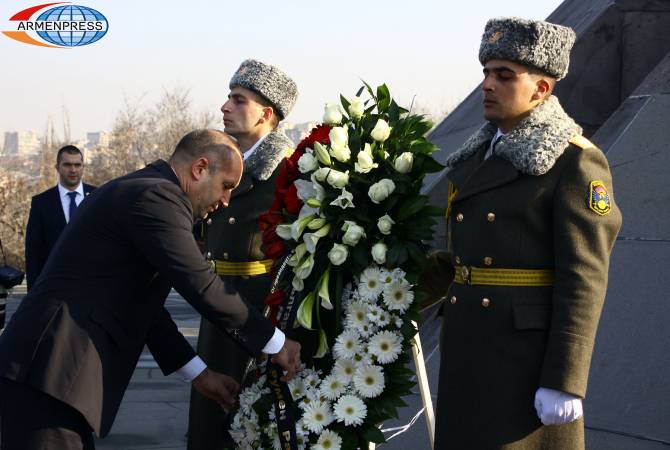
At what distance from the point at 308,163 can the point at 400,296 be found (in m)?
0.65

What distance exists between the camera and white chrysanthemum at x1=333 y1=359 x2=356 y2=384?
3.99 metres

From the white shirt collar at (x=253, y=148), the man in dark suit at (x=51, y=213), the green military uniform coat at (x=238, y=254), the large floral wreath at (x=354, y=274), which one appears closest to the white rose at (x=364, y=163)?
the large floral wreath at (x=354, y=274)

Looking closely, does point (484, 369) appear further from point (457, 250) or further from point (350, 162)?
point (350, 162)

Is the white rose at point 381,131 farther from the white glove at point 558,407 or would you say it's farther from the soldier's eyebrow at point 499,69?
the white glove at point 558,407

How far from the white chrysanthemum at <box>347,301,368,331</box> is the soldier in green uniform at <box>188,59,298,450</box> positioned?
1.00 metres

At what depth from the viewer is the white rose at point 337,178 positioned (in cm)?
399

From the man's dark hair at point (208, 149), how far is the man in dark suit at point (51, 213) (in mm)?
4240

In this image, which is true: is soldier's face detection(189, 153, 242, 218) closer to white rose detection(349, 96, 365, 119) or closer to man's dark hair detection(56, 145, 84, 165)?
white rose detection(349, 96, 365, 119)

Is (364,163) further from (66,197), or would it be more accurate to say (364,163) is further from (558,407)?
(66,197)

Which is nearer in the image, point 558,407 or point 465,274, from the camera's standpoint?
point 558,407

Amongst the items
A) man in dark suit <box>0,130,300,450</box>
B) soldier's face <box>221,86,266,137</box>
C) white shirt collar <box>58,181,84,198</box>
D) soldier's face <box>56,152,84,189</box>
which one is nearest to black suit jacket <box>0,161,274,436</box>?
man in dark suit <box>0,130,300,450</box>

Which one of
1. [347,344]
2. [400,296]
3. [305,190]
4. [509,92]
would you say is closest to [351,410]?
[347,344]

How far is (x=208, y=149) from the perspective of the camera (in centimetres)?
379

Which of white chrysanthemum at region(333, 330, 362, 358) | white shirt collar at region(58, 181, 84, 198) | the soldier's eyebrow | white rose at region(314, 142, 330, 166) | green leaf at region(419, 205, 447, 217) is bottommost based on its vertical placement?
white shirt collar at region(58, 181, 84, 198)
